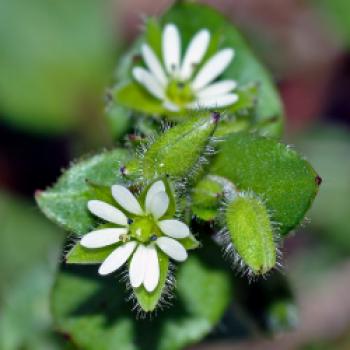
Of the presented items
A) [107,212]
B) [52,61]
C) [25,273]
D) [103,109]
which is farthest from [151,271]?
→ [52,61]

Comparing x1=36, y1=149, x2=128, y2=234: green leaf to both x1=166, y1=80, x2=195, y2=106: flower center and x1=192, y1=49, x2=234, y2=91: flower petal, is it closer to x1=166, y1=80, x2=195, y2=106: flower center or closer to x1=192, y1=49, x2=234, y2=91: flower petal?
x1=166, y1=80, x2=195, y2=106: flower center

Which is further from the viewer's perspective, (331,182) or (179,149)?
(331,182)

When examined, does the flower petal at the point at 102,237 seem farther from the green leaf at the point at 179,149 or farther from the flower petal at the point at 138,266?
the green leaf at the point at 179,149

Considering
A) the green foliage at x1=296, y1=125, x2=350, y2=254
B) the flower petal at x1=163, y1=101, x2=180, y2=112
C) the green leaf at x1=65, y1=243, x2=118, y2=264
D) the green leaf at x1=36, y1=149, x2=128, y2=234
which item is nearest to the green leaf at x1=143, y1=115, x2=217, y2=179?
the green leaf at x1=36, y1=149, x2=128, y2=234

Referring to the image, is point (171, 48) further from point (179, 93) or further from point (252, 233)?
point (252, 233)

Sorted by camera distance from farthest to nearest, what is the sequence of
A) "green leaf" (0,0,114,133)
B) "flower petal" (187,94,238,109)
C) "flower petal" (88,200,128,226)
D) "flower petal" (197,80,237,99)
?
"green leaf" (0,0,114,133), "flower petal" (197,80,237,99), "flower petal" (187,94,238,109), "flower petal" (88,200,128,226)

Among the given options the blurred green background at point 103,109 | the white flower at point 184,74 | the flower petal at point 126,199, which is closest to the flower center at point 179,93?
the white flower at point 184,74
